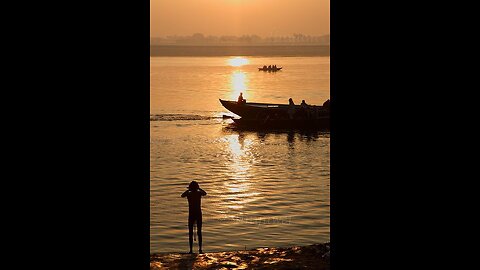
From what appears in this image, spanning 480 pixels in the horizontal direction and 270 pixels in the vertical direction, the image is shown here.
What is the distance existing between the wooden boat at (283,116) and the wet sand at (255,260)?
79.5 feet

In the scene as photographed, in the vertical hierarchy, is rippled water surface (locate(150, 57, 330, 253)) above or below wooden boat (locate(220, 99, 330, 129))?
below

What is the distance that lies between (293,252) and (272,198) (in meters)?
9.88

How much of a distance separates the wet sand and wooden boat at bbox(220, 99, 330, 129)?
24.2m

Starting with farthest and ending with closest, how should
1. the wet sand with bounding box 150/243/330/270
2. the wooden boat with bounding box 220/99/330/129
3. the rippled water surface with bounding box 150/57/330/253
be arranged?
1. the wooden boat with bounding box 220/99/330/129
2. the rippled water surface with bounding box 150/57/330/253
3. the wet sand with bounding box 150/243/330/270

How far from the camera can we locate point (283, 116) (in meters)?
34.9

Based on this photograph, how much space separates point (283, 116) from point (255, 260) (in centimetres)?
2532

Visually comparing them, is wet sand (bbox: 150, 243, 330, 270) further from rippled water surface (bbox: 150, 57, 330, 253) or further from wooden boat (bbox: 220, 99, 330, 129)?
wooden boat (bbox: 220, 99, 330, 129)

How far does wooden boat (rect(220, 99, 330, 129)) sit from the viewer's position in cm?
3456

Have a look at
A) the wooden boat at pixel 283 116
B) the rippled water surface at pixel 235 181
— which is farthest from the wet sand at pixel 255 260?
the wooden boat at pixel 283 116

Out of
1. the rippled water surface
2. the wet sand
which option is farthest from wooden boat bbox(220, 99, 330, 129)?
the wet sand

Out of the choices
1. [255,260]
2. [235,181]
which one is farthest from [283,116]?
[255,260]

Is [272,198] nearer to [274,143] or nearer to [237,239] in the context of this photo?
[237,239]
